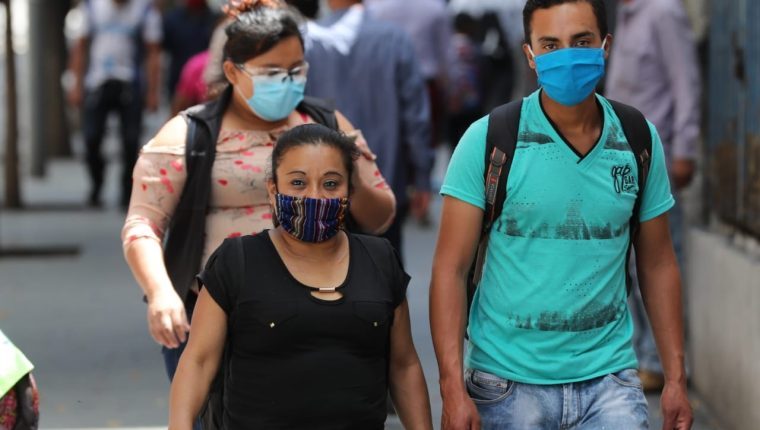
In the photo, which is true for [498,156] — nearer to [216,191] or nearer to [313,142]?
[313,142]

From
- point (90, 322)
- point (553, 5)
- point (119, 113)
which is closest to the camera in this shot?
point (553, 5)

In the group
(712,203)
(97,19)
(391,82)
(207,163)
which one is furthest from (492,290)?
(97,19)

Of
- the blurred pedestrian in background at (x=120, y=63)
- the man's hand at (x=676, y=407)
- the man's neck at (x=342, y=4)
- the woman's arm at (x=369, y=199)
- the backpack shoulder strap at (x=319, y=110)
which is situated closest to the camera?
the man's hand at (x=676, y=407)

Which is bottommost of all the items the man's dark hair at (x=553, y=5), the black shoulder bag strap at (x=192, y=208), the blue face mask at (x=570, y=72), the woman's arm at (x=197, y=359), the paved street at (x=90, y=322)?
the paved street at (x=90, y=322)

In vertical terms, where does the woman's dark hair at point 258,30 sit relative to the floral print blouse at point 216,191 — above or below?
above

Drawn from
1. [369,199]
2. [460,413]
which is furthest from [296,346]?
[369,199]

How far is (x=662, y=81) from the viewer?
728 cm

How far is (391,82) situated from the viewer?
7086 millimetres

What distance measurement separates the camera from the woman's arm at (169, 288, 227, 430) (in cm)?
386

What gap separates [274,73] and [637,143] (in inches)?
47.7

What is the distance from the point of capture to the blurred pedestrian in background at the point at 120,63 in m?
13.9

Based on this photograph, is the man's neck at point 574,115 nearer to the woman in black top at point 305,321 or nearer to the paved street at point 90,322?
the woman in black top at point 305,321

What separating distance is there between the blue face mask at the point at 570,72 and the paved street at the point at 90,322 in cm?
278

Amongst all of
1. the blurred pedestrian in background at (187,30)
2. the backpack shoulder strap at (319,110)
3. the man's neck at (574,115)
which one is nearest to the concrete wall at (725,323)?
the backpack shoulder strap at (319,110)
